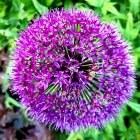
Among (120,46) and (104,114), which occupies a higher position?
(120,46)

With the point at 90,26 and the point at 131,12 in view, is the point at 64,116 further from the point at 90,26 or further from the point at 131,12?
the point at 131,12

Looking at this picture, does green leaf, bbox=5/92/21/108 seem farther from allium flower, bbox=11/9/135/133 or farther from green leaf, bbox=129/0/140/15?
green leaf, bbox=129/0/140/15

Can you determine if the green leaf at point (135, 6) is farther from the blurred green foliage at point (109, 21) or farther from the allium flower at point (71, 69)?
the allium flower at point (71, 69)

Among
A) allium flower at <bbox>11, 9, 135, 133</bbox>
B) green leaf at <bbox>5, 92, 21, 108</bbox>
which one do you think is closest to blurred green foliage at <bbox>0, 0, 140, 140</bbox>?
green leaf at <bbox>5, 92, 21, 108</bbox>

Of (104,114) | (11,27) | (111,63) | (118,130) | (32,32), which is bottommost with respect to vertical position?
(118,130)

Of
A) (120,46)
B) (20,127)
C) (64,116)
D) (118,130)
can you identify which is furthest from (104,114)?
(20,127)

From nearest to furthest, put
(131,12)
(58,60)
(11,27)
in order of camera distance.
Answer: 1. (58,60)
2. (131,12)
3. (11,27)

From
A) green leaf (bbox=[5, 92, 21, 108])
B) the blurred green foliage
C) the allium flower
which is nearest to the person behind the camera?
the allium flower
